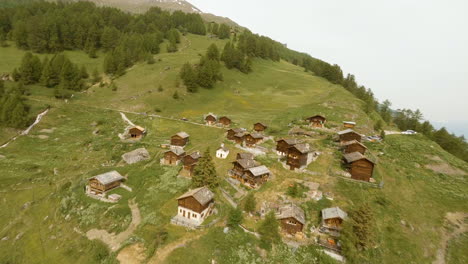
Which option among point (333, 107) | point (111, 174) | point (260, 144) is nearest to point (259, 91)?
point (333, 107)

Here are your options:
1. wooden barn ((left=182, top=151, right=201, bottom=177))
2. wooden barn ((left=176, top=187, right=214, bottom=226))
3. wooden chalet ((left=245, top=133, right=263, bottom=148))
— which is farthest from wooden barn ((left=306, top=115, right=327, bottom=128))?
wooden barn ((left=176, top=187, right=214, bottom=226))

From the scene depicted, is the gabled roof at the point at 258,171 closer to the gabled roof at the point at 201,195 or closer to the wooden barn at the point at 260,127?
the gabled roof at the point at 201,195

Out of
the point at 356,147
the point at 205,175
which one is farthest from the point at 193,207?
the point at 356,147

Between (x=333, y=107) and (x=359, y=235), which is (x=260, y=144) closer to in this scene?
(x=359, y=235)

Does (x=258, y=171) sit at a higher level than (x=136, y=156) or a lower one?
higher

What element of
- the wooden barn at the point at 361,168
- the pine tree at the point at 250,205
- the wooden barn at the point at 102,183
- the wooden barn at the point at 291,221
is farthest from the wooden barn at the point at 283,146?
the wooden barn at the point at 102,183

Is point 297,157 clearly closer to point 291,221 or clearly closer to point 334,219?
point 334,219
